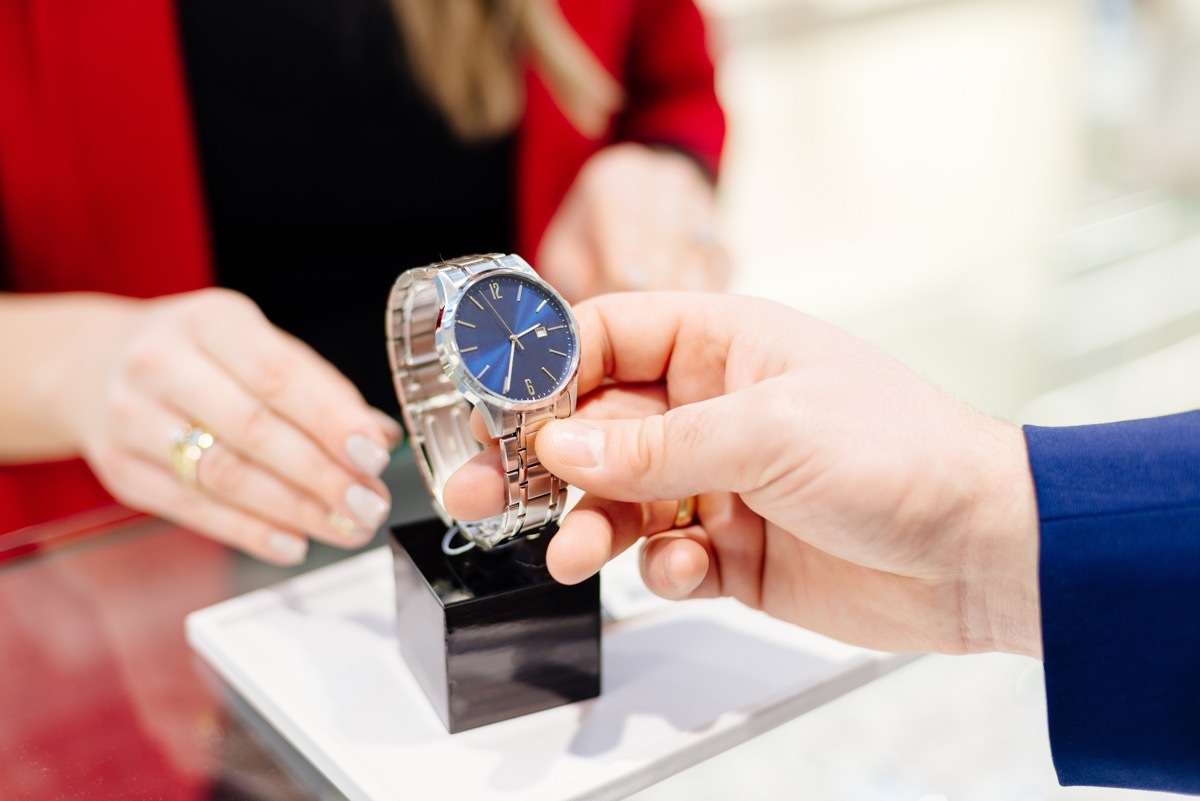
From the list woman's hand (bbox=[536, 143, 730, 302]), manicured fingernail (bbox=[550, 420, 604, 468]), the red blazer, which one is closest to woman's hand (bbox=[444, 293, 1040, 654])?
manicured fingernail (bbox=[550, 420, 604, 468])

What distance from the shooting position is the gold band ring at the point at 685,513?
2.68 feet

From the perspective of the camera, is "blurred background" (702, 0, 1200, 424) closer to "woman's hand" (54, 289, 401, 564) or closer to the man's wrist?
the man's wrist

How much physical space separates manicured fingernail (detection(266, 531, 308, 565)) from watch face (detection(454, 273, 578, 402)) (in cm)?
30

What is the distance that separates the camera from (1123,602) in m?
0.67

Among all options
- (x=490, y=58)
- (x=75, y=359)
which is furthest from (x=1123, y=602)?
(x=490, y=58)

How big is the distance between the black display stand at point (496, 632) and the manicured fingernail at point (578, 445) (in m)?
0.10

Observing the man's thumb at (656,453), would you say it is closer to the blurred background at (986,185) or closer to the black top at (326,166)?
the blurred background at (986,185)

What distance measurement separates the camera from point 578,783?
0.67 m

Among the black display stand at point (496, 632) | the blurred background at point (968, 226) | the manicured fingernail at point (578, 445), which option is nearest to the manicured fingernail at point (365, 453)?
the black display stand at point (496, 632)

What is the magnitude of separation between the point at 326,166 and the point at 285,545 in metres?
0.59

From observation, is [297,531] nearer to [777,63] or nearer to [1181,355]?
[1181,355]

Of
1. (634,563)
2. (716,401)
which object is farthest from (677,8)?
(716,401)

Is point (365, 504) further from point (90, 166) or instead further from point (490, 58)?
point (490, 58)

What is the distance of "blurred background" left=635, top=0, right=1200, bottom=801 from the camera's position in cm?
72
